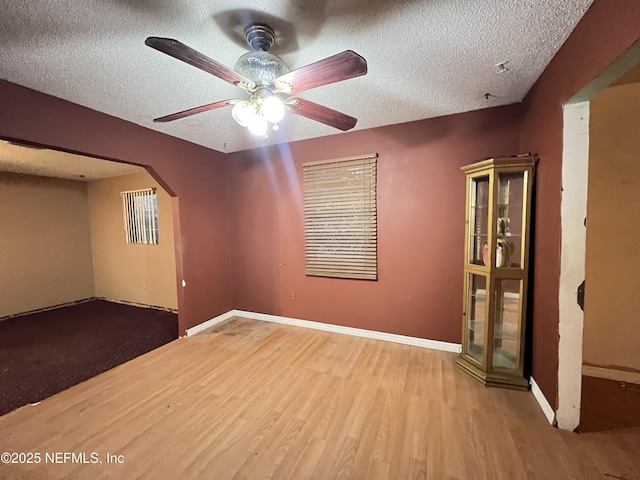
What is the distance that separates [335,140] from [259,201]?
1.32m

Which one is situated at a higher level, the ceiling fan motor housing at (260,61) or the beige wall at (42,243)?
the ceiling fan motor housing at (260,61)

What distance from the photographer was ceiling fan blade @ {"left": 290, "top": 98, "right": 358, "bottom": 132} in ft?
5.32

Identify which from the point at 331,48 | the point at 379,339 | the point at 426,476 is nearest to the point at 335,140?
the point at 331,48

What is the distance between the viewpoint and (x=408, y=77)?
188 cm

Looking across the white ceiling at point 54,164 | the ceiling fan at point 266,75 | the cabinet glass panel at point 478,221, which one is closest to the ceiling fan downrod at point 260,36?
the ceiling fan at point 266,75

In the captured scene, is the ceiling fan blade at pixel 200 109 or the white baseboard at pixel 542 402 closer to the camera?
the ceiling fan blade at pixel 200 109

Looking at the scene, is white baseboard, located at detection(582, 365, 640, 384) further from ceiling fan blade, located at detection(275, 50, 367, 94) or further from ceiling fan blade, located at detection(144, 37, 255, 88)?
ceiling fan blade, located at detection(144, 37, 255, 88)

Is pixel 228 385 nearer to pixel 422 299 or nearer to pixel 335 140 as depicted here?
pixel 422 299

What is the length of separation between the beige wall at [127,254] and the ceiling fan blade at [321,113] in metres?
3.32

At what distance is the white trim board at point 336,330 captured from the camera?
8.91 ft

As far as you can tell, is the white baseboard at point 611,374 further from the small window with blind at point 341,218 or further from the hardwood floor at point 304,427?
the small window with blind at point 341,218

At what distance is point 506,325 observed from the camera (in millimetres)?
2184

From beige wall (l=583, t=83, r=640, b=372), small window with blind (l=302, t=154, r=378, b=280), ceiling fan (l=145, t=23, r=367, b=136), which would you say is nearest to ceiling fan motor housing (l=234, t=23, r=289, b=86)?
ceiling fan (l=145, t=23, r=367, b=136)

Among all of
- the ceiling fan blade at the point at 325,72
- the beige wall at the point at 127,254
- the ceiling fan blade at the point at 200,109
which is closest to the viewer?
the ceiling fan blade at the point at 325,72
